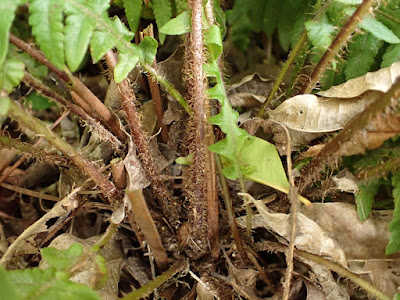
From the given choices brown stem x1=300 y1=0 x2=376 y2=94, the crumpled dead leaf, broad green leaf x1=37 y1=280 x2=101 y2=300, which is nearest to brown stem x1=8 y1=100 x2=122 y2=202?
broad green leaf x1=37 y1=280 x2=101 y2=300

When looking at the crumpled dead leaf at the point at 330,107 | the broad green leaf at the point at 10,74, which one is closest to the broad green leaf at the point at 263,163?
the crumpled dead leaf at the point at 330,107

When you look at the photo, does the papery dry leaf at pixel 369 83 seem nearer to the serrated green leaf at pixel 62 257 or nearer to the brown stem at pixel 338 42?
the brown stem at pixel 338 42

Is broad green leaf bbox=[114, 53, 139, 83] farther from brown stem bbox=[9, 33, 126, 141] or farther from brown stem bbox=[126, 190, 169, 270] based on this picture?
brown stem bbox=[126, 190, 169, 270]

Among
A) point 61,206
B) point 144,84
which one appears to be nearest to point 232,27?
point 144,84

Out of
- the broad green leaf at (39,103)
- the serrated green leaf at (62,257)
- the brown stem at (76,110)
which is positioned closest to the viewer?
the serrated green leaf at (62,257)

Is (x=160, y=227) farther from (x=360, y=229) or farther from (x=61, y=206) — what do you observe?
(x=360, y=229)

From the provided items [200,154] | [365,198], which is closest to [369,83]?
[365,198]

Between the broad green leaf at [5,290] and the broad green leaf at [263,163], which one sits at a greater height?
the broad green leaf at [5,290]

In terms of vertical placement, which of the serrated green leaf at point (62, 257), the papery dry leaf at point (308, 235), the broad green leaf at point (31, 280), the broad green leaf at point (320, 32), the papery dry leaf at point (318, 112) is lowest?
the papery dry leaf at point (308, 235)
